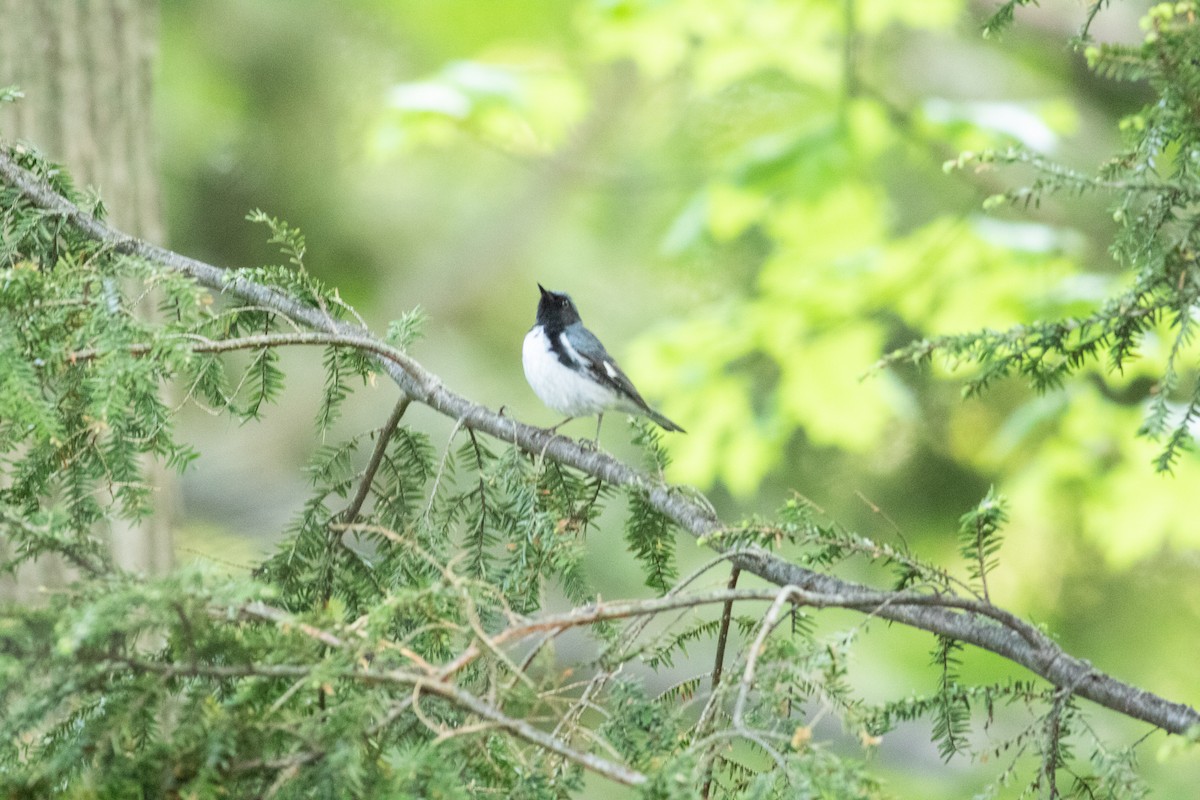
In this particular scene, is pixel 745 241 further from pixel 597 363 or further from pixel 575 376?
pixel 575 376

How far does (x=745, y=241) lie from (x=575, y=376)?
3348 mm

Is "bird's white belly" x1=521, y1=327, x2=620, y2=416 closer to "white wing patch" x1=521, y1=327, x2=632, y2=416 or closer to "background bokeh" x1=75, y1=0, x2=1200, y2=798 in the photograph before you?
"white wing patch" x1=521, y1=327, x2=632, y2=416

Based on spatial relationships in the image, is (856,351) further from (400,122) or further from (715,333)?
(400,122)

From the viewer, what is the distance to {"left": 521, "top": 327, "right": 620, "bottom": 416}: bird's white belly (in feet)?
12.0

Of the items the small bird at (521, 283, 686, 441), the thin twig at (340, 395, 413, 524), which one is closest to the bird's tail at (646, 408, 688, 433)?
the small bird at (521, 283, 686, 441)

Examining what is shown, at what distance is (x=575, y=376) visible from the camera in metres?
3.66

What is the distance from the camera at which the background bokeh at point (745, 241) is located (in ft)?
15.4

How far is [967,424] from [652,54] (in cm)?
245

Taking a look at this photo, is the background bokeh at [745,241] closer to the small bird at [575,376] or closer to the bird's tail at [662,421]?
the small bird at [575,376]

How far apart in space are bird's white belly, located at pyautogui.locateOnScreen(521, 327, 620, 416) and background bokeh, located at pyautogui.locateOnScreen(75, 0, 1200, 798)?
0.67 meters

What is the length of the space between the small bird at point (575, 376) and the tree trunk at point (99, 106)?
1.35 m

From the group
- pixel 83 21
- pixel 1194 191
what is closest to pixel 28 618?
pixel 1194 191

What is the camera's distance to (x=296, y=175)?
6.41 m

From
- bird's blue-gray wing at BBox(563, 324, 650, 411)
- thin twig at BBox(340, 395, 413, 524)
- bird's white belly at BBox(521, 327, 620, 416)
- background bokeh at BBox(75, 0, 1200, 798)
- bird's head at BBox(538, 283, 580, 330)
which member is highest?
background bokeh at BBox(75, 0, 1200, 798)
